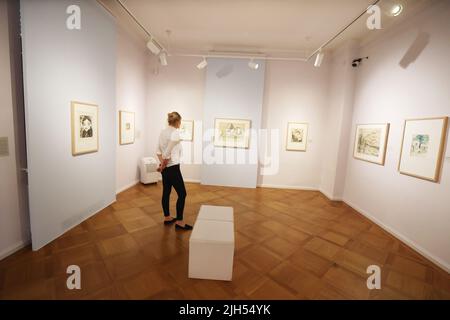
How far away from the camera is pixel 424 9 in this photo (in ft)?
10.3

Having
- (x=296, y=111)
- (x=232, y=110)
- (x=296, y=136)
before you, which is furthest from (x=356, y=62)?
(x=232, y=110)

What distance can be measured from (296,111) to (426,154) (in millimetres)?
3328

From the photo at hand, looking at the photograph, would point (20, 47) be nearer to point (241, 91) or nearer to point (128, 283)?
point (128, 283)

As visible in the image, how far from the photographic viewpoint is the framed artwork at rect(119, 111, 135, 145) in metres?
4.81

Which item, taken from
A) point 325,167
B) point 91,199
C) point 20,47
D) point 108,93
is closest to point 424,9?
point 325,167

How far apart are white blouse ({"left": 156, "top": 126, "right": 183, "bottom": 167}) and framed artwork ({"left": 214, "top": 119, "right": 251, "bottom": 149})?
113 inches

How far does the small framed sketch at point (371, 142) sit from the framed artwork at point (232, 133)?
8.84 ft

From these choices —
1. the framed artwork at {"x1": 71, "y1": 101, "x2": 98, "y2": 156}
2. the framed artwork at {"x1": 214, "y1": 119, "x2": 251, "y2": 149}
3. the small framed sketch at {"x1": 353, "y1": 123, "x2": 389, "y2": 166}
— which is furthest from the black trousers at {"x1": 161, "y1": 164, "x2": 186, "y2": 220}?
the small framed sketch at {"x1": 353, "y1": 123, "x2": 389, "y2": 166}

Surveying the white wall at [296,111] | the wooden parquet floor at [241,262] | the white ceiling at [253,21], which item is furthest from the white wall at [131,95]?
the white wall at [296,111]

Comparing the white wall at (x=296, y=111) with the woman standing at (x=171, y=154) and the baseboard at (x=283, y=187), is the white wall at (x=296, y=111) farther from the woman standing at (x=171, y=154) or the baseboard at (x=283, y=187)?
the woman standing at (x=171, y=154)

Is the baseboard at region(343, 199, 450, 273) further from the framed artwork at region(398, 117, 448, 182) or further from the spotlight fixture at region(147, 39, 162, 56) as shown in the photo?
the spotlight fixture at region(147, 39, 162, 56)

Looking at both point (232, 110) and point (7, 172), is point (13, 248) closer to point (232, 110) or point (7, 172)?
point (7, 172)

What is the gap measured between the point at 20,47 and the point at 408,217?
593cm

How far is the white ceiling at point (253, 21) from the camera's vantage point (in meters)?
3.50
